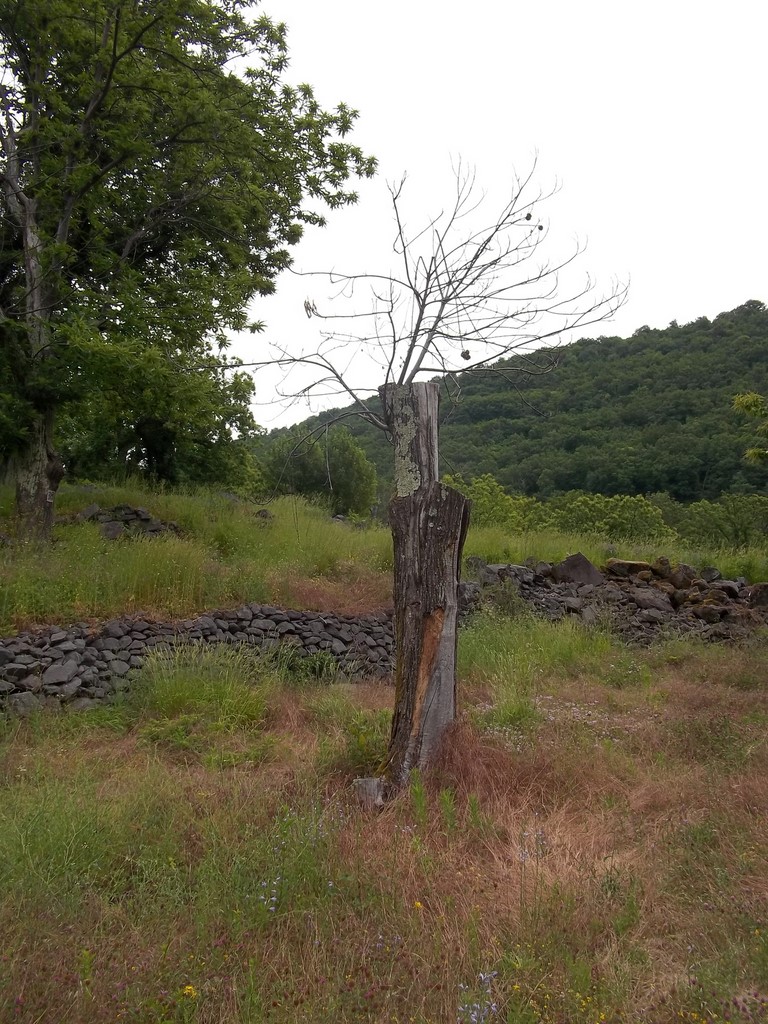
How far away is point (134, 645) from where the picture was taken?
7.67 m

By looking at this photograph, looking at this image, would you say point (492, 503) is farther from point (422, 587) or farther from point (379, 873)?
point (379, 873)

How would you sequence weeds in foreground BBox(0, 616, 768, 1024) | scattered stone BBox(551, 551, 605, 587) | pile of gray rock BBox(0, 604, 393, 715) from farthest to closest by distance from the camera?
scattered stone BBox(551, 551, 605, 587), pile of gray rock BBox(0, 604, 393, 715), weeds in foreground BBox(0, 616, 768, 1024)

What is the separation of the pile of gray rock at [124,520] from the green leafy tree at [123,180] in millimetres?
947

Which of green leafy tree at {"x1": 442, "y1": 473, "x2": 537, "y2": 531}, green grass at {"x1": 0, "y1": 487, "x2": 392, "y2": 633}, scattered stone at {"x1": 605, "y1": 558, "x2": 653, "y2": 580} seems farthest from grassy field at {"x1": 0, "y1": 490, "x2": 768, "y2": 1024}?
green leafy tree at {"x1": 442, "y1": 473, "x2": 537, "y2": 531}

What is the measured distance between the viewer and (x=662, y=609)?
1138 centimetres

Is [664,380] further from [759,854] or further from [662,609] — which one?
[759,854]

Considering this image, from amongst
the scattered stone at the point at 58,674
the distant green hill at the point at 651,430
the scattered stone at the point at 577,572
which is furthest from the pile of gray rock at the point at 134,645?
the distant green hill at the point at 651,430

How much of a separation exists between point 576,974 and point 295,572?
324 inches

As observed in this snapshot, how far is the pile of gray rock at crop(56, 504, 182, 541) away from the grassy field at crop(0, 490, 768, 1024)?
4.26m

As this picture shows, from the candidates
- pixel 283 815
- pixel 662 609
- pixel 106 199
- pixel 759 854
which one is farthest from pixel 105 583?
pixel 662 609

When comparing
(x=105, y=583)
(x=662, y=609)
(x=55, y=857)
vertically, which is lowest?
(x=662, y=609)

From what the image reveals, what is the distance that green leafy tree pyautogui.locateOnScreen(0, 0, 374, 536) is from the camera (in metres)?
9.98

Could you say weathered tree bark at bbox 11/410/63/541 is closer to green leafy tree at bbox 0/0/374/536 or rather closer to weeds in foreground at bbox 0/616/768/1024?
green leafy tree at bbox 0/0/374/536

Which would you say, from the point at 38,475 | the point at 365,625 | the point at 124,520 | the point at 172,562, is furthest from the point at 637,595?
the point at 38,475
